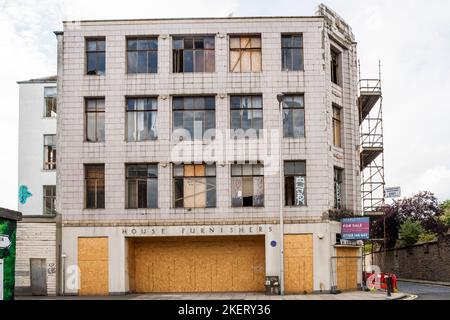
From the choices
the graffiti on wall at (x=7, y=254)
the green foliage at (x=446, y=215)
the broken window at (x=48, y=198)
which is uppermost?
the broken window at (x=48, y=198)

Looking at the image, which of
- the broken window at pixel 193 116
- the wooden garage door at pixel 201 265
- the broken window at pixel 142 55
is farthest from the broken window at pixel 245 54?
the wooden garage door at pixel 201 265

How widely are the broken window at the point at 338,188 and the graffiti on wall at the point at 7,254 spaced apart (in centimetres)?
2327

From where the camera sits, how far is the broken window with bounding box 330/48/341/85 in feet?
124

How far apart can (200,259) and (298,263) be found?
5539 millimetres

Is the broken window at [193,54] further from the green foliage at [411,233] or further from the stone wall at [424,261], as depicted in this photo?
the green foliage at [411,233]

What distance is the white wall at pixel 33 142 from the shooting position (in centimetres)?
4722

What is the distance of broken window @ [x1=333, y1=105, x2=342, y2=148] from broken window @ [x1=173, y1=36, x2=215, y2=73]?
25.4 feet

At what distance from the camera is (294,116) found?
35.4 meters

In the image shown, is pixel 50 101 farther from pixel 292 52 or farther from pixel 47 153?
pixel 292 52

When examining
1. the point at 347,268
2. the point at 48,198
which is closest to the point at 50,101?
the point at 48,198

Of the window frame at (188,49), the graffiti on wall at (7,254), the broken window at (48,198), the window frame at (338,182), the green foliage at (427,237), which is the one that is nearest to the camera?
the graffiti on wall at (7,254)

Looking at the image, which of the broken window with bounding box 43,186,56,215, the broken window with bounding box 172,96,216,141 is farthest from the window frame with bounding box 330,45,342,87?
the broken window with bounding box 43,186,56,215
